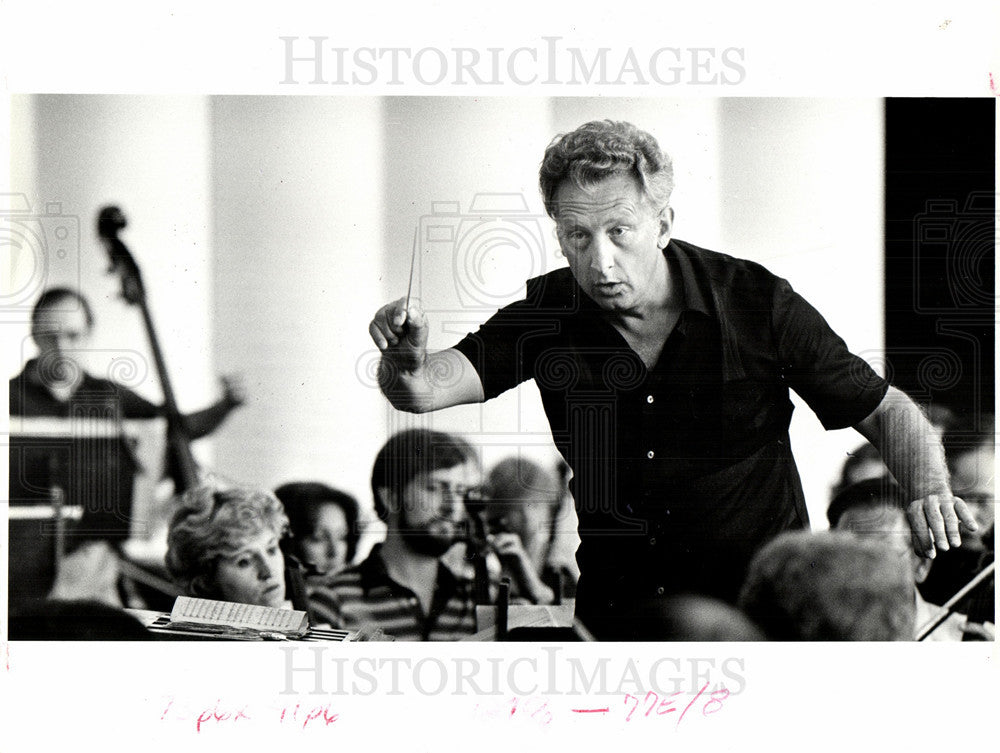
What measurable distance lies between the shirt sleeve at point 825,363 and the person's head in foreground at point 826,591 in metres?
0.35

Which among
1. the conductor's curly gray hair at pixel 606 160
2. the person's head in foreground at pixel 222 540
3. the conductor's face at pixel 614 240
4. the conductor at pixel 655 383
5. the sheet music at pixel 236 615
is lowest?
the sheet music at pixel 236 615

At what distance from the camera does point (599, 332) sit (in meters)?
3.17

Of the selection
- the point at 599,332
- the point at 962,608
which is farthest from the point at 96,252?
the point at 962,608

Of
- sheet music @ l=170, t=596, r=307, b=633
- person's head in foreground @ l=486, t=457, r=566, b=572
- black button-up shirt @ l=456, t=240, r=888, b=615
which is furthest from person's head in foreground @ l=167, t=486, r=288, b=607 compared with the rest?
black button-up shirt @ l=456, t=240, r=888, b=615

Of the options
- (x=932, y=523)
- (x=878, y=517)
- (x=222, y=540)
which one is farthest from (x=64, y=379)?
(x=932, y=523)

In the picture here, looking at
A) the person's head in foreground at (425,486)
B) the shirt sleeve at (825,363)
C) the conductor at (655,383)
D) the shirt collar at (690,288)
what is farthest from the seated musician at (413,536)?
the shirt sleeve at (825,363)

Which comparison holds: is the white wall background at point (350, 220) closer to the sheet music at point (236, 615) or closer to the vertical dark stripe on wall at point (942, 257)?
the vertical dark stripe on wall at point (942, 257)

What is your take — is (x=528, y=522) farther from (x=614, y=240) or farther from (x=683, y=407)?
(x=614, y=240)

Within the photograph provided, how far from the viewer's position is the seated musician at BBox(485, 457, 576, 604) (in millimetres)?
3160

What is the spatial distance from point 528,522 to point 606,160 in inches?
40.6

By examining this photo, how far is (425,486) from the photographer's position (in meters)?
3.17

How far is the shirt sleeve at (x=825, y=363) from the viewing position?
318 centimetres

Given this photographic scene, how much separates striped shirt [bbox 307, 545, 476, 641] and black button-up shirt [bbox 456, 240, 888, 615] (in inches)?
13.7

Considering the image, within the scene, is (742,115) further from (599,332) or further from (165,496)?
(165,496)
